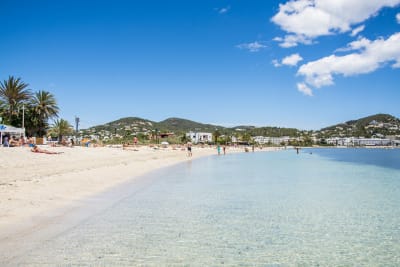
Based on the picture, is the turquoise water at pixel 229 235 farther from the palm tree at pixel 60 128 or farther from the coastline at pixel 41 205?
the palm tree at pixel 60 128

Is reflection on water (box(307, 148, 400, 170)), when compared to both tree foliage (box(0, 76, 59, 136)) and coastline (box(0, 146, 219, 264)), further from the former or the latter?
tree foliage (box(0, 76, 59, 136))

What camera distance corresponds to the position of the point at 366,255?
5.59m

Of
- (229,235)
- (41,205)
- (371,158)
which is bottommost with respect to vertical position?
(371,158)

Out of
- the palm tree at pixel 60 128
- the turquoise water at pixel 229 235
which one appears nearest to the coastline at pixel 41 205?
the turquoise water at pixel 229 235

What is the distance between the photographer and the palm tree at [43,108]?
5391cm

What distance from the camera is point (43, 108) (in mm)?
54250

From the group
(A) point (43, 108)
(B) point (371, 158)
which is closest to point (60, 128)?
(A) point (43, 108)

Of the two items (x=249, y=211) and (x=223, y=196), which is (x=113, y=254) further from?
(x=223, y=196)

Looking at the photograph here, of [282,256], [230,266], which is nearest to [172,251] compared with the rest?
[230,266]

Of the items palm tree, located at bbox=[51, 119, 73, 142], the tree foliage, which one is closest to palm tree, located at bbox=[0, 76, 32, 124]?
the tree foliage

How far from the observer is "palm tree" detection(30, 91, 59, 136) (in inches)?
2122

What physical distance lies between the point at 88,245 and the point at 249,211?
5034mm

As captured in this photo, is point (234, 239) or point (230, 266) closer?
point (230, 266)

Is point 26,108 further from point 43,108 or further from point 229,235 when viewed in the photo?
point 229,235
